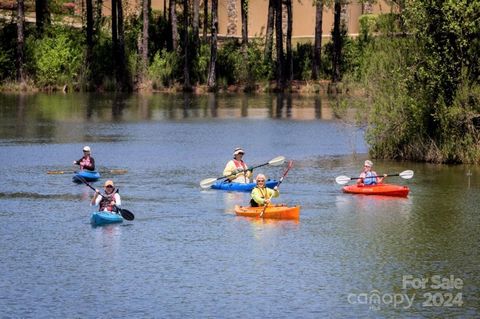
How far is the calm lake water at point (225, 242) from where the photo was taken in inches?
899

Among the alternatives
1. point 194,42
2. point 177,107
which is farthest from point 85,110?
point 194,42

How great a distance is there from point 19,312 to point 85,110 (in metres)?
44.2

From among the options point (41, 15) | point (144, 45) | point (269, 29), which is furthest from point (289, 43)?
point (41, 15)

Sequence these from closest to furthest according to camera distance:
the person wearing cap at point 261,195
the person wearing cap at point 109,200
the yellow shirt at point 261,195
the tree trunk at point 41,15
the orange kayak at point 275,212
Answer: the person wearing cap at point 109,200
the orange kayak at point 275,212
the person wearing cap at point 261,195
the yellow shirt at point 261,195
the tree trunk at point 41,15

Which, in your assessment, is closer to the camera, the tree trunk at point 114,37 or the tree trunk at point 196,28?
the tree trunk at point 114,37

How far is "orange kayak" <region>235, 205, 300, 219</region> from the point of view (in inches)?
1219

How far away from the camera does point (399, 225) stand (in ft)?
101

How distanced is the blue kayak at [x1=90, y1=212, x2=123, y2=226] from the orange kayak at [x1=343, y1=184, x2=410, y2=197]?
8.47 m

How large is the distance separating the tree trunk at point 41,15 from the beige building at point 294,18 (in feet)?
56.9

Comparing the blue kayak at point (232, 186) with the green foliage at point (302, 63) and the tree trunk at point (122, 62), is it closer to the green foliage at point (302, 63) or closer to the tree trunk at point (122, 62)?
the tree trunk at point (122, 62)

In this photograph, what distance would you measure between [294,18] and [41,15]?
23603mm

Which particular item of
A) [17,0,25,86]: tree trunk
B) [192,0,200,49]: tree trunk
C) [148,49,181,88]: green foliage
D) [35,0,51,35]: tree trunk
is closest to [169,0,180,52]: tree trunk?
[148,49,181,88]: green foliage

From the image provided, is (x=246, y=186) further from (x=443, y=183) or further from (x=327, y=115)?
(x=327, y=115)

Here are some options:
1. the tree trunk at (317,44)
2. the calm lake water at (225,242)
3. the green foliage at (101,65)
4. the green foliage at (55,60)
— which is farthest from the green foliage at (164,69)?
the calm lake water at (225,242)
